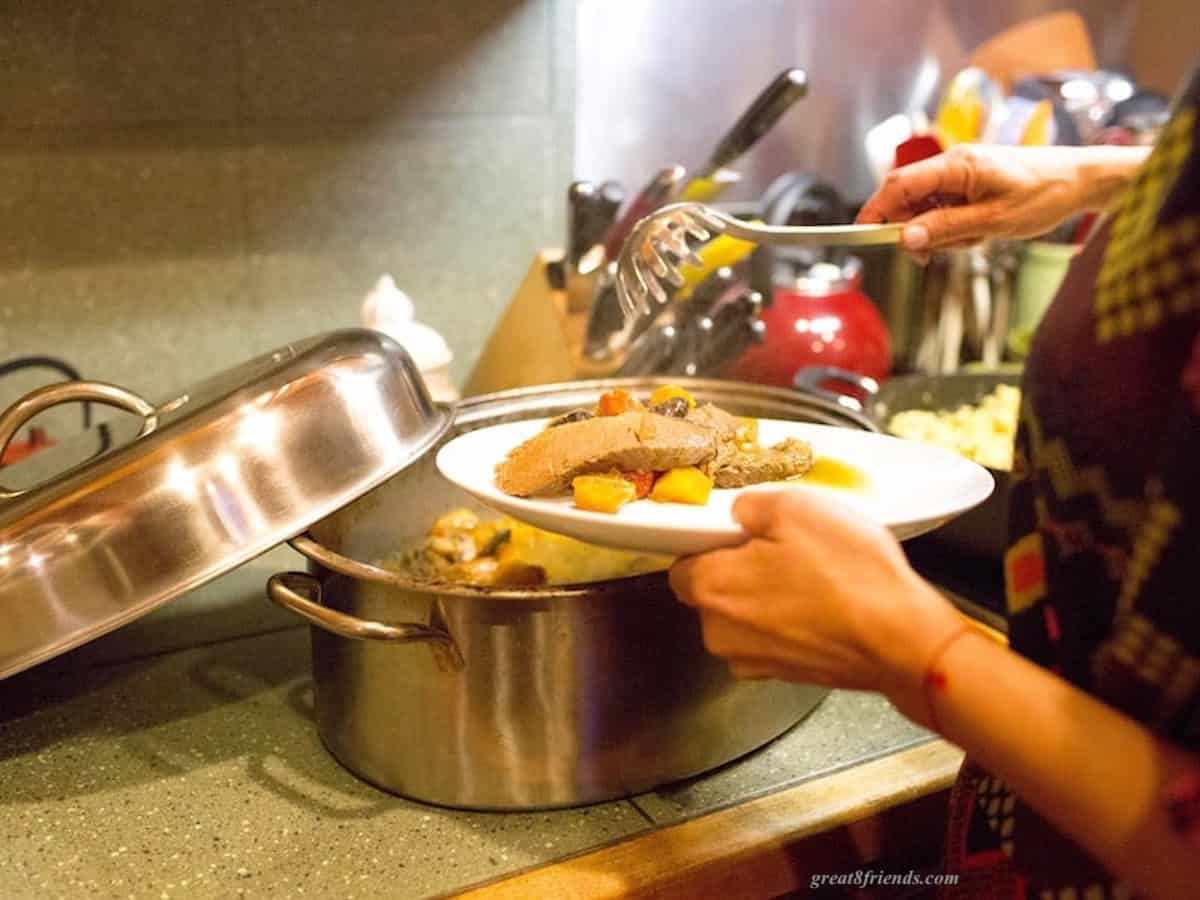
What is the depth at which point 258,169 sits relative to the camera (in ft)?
4.37

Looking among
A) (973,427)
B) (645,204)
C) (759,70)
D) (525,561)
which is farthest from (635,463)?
(759,70)

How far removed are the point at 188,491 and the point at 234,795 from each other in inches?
8.8

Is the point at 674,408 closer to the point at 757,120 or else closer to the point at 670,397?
the point at 670,397

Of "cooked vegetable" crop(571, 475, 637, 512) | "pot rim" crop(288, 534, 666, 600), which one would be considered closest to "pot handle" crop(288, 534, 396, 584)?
"pot rim" crop(288, 534, 666, 600)

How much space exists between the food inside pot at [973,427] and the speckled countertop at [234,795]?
0.39 metres

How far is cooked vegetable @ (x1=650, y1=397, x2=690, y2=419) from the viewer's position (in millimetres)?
824

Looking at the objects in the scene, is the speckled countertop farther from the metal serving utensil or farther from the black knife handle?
the black knife handle

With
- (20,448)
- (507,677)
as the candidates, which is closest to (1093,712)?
(507,677)

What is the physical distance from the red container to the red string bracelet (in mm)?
868

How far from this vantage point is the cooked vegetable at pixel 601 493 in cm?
68

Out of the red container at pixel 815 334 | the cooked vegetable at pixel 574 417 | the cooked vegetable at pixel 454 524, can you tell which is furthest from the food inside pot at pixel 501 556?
the red container at pixel 815 334

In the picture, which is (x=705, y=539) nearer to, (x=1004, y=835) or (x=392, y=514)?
(x=1004, y=835)

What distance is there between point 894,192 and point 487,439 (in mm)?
383

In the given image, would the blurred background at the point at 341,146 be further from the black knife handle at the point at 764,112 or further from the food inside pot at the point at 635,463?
the food inside pot at the point at 635,463
